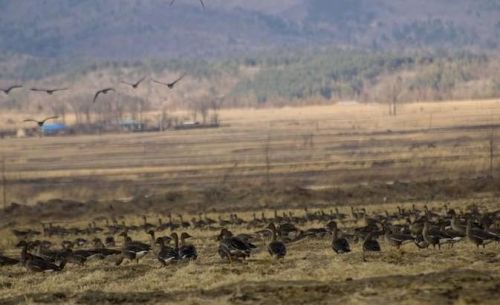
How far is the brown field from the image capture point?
59.4 ft

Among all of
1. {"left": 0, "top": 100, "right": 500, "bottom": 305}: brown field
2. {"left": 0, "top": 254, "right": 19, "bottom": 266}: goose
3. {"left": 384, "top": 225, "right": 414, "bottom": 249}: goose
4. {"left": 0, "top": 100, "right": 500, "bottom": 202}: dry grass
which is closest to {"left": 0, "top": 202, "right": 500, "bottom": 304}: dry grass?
{"left": 0, "top": 100, "right": 500, "bottom": 305}: brown field

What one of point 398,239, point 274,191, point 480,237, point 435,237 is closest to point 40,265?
point 398,239

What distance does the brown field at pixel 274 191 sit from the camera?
1809 centimetres

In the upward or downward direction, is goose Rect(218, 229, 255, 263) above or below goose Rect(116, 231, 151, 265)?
above

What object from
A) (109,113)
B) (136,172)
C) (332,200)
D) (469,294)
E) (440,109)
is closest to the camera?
(469,294)

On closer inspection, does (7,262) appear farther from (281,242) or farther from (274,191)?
(274,191)

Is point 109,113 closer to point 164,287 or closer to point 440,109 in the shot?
point 440,109

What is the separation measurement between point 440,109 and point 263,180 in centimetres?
7683

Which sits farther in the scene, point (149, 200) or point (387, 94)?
point (387, 94)

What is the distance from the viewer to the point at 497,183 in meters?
50.2

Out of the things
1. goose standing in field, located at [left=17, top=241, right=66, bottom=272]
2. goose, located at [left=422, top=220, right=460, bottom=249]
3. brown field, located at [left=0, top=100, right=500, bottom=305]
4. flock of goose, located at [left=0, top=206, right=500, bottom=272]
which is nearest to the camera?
brown field, located at [left=0, top=100, right=500, bottom=305]

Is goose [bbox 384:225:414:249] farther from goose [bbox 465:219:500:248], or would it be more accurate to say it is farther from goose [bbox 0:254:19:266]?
goose [bbox 0:254:19:266]

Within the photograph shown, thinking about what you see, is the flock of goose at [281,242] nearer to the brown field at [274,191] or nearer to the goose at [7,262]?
the goose at [7,262]

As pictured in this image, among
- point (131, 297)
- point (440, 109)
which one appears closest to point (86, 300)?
point (131, 297)
